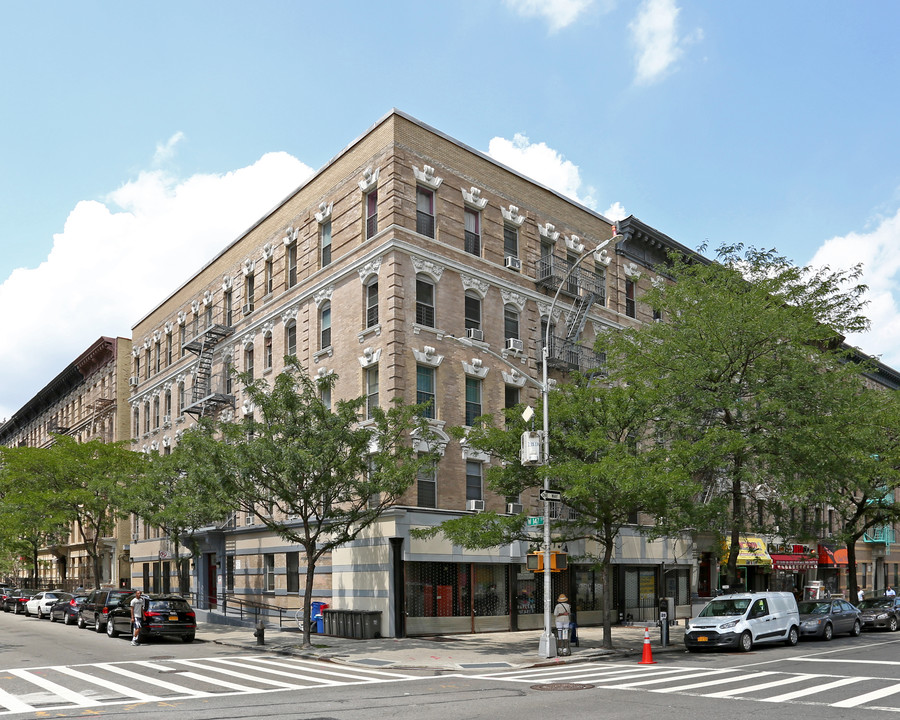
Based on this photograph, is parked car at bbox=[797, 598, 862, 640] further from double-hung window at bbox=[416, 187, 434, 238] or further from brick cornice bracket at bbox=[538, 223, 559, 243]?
double-hung window at bbox=[416, 187, 434, 238]

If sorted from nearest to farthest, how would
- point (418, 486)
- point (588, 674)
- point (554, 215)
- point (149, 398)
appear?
point (588, 674), point (418, 486), point (554, 215), point (149, 398)

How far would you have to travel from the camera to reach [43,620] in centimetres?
4369

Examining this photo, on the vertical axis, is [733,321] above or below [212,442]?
above

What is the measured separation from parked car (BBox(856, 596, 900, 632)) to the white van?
298 inches

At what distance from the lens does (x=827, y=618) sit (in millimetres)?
Answer: 29234

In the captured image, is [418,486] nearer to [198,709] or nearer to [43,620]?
[198,709]

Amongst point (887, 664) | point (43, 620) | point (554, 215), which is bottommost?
point (43, 620)

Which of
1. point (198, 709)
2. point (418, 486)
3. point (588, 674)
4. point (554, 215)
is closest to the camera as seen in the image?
point (198, 709)

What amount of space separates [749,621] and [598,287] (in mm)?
17734

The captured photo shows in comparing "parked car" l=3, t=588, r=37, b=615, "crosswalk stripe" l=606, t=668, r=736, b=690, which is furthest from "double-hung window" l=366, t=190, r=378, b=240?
"parked car" l=3, t=588, r=37, b=615

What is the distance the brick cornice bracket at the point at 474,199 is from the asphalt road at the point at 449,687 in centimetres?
1795

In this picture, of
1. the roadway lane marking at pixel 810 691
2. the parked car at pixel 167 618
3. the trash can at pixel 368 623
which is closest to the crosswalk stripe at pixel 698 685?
the roadway lane marking at pixel 810 691

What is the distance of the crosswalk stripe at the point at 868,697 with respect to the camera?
14.3m

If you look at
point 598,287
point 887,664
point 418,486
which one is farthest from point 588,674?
point 598,287
